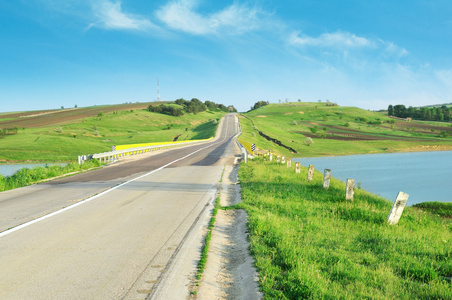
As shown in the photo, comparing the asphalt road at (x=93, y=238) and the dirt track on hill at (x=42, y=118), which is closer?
the asphalt road at (x=93, y=238)

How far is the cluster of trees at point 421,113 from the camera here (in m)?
145

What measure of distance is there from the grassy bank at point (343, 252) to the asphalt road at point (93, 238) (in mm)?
1897

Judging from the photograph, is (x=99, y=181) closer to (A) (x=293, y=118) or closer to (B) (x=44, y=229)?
(B) (x=44, y=229)

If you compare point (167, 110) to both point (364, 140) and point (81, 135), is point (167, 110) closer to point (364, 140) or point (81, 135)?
point (81, 135)

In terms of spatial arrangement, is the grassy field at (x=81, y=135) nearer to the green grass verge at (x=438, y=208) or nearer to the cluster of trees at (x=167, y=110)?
the cluster of trees at (x=167, y=110)

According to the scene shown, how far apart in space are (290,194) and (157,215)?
234 inches

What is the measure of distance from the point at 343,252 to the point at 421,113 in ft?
552

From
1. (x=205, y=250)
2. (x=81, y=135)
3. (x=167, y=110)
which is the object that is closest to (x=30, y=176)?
(x=205, y=250)

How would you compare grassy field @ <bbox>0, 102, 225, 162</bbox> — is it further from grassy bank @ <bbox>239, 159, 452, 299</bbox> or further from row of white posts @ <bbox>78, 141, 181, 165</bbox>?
grassy bank @ <bbox>239, 159, 452, 299</bbox>

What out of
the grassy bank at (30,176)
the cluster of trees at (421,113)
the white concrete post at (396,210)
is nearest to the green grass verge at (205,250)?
the white concrete post at (396,210)

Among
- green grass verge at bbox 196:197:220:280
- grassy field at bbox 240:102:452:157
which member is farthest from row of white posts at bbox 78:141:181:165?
grassy field at bbox 240:102:452:157

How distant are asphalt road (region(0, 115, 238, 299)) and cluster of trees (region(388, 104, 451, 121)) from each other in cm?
16223

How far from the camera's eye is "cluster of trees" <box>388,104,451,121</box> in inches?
5719

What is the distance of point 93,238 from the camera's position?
7.39 metres
